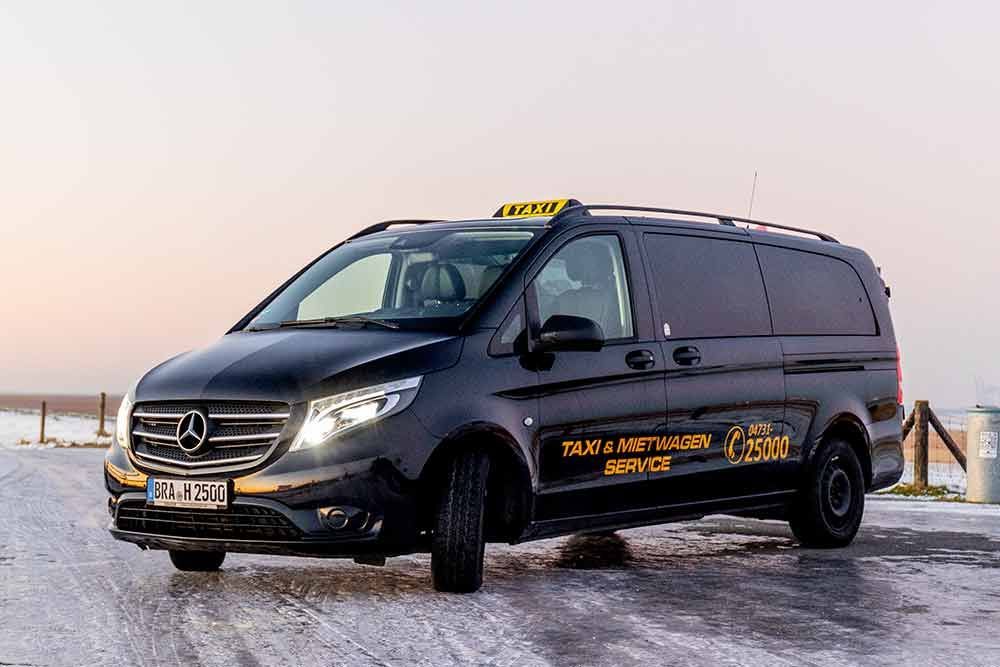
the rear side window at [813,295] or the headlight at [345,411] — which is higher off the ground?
the rear side window at [813,295]

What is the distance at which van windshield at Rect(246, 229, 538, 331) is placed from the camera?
24.9 feet

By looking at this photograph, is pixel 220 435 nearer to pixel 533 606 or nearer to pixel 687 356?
pixel 533 606

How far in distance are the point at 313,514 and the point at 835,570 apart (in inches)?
140

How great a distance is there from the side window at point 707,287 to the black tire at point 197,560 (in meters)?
2.92

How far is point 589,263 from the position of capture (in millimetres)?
8055

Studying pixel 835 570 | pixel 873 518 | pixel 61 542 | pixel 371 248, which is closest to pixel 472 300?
pixel 371 248

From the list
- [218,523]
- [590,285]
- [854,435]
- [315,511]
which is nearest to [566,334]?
[590,285]

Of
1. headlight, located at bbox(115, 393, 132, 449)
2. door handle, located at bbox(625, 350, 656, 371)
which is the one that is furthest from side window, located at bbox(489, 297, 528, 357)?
headlight, located at bbox(115, 393, 132, 449)

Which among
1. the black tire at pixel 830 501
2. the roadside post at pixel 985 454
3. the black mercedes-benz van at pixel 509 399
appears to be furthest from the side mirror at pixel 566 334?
the roadside post at pixel 985 454

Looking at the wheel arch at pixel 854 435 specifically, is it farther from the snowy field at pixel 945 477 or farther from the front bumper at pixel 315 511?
the snowy field at pixel 945 477

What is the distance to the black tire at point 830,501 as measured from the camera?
31.7ft

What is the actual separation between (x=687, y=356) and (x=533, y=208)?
1287mm

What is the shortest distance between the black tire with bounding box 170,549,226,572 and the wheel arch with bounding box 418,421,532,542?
1.60 meters

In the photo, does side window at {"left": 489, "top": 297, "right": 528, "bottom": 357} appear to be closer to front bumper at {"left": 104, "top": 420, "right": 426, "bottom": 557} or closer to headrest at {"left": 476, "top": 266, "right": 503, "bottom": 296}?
headrest at {"left": 476, "top": 266, "right": 503, "bottom": 296}
